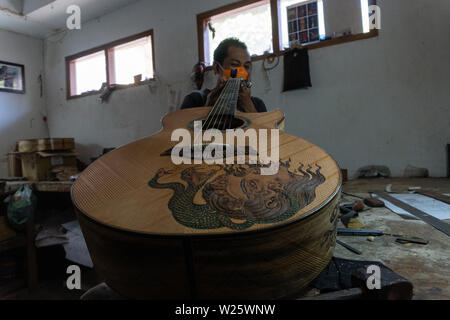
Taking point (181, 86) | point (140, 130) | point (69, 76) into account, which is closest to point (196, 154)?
point (181, 86)

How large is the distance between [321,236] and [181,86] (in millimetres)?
3786

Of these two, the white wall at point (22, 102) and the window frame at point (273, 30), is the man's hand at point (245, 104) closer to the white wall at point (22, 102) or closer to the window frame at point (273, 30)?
the window frame at point (273, 30)

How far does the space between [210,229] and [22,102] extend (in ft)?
21.5

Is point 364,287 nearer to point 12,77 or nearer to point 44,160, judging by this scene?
point 44,160

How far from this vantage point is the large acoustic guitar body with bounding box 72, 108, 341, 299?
1.24 feet

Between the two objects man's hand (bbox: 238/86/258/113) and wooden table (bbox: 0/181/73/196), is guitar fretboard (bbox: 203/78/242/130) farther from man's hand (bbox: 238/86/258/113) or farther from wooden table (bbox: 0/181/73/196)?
wooden table (bbox: 0/181/73/196)

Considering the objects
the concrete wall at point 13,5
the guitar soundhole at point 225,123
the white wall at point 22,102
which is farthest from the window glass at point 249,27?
the white wall at point 22,102

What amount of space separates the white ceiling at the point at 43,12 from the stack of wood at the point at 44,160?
2359 mm

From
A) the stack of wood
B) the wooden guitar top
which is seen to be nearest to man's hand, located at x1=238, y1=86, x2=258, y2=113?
the wooden guitar top

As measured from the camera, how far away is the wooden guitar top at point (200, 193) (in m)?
0.40

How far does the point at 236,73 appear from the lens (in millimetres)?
1667

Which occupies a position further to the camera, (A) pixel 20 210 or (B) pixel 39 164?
(B) pixel 39 164

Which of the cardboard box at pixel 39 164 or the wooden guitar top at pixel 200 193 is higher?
the cardboard box at pixel 39 164

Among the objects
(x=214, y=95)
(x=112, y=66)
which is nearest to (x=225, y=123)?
(x=214, y=95)
